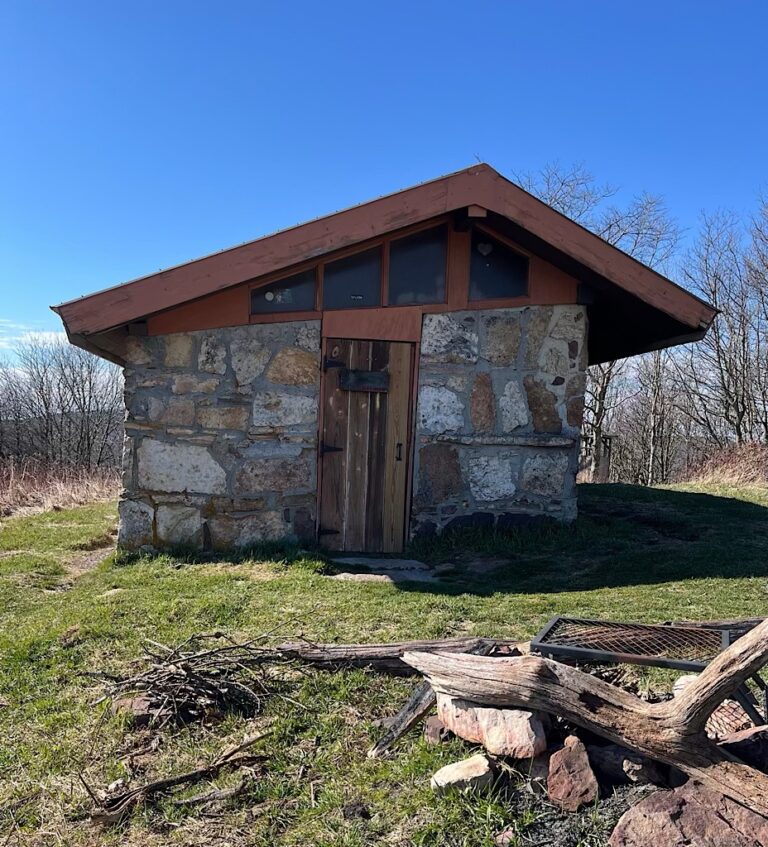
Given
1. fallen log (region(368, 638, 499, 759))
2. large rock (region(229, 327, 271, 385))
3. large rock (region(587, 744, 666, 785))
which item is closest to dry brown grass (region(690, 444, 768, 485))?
large rock (region(229, 327, 271, 385))

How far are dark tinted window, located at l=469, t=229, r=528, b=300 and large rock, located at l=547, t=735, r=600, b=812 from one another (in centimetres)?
502

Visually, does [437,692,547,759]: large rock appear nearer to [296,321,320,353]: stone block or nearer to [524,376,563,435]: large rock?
[296,321,320,353]: stone block

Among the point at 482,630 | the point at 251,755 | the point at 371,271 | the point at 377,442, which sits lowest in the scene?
the point at 251,755

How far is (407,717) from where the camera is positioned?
2973 mm

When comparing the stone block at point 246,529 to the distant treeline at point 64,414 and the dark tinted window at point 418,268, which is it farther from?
the distant treeline at point 64,414

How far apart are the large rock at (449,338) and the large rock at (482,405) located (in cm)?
24

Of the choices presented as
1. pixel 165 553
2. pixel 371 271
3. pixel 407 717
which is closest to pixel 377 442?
pixel 371 271

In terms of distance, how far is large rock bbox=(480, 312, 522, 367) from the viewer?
6.95m

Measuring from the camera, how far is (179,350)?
6488 millimetres

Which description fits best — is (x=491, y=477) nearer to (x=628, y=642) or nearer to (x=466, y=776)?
(x=628, y=642)

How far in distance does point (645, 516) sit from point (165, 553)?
5119 millimetres

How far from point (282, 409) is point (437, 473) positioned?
1.62m

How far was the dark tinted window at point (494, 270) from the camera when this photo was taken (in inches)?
272

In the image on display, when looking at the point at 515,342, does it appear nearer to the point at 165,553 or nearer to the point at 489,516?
the point at 489,516
